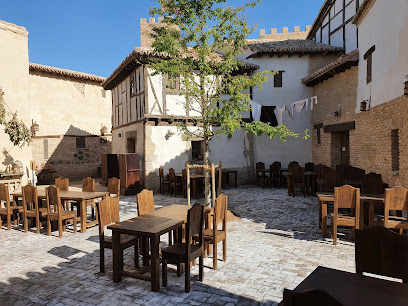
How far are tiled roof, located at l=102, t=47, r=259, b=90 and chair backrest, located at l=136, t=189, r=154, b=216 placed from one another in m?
6.23

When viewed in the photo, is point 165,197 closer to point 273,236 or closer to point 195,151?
point 195,151

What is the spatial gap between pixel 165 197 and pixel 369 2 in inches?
363

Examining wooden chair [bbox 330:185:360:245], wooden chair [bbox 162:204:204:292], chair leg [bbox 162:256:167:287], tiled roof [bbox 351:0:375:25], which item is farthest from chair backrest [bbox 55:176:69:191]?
tiled roof [bbox 351:0:375:25]

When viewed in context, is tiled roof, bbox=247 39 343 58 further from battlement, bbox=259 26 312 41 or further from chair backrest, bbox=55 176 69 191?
battlement, bbox=259 26 312 41

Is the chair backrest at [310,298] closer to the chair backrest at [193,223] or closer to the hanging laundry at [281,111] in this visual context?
the chair backrest at [193,223]

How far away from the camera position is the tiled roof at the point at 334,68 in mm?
10859

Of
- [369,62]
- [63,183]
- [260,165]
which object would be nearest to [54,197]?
[63,183]

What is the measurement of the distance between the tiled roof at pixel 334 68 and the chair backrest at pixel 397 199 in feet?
23.6

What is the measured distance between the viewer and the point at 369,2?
927 centimetres

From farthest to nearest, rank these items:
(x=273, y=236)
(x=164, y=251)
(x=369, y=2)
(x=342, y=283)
A: (x=369, y=2)
(x=273, y=236)
(x=164, y=251)
(x=342, y=283)

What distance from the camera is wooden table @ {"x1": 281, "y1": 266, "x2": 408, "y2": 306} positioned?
206 cm

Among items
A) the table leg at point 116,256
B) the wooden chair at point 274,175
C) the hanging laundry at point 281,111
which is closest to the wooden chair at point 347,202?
the table leg at point 116,256

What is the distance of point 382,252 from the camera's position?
2.65 meters

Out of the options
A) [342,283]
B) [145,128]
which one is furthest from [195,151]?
[342,283]
